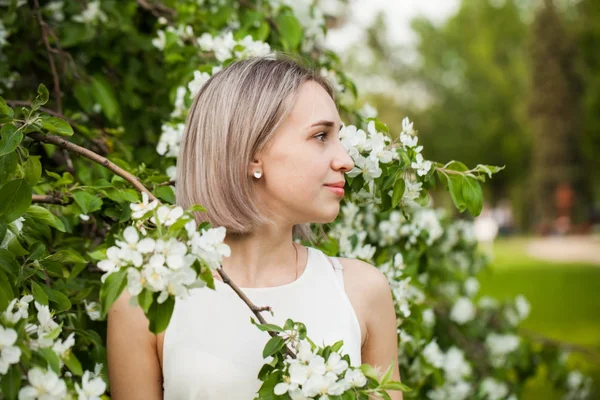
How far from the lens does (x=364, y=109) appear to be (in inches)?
111

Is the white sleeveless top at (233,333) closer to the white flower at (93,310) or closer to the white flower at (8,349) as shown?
the white flower at (93,310)

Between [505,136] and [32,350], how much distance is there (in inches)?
1112

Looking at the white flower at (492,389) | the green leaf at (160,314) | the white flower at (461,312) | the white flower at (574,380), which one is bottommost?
the white flower at (574,380)

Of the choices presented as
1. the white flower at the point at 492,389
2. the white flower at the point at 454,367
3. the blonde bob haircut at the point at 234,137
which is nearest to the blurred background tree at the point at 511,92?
the white flower at the point at 492,389

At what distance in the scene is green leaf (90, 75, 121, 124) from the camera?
9.39ft

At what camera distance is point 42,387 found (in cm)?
128

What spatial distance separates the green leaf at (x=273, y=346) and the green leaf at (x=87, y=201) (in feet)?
2.13

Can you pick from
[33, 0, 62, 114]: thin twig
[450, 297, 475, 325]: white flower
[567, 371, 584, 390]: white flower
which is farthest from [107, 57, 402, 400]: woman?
[567, 371, 584, 390]: white flower

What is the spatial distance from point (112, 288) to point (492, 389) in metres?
2.89

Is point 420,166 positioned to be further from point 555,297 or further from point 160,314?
point 555,297

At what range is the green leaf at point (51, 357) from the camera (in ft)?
4.28

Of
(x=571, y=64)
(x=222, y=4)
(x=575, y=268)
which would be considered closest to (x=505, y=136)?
(x=571, y=64)

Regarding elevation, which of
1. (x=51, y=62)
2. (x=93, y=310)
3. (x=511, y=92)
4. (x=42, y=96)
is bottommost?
(x=511, y=92)

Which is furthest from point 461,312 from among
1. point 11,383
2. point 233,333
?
point 11,383
